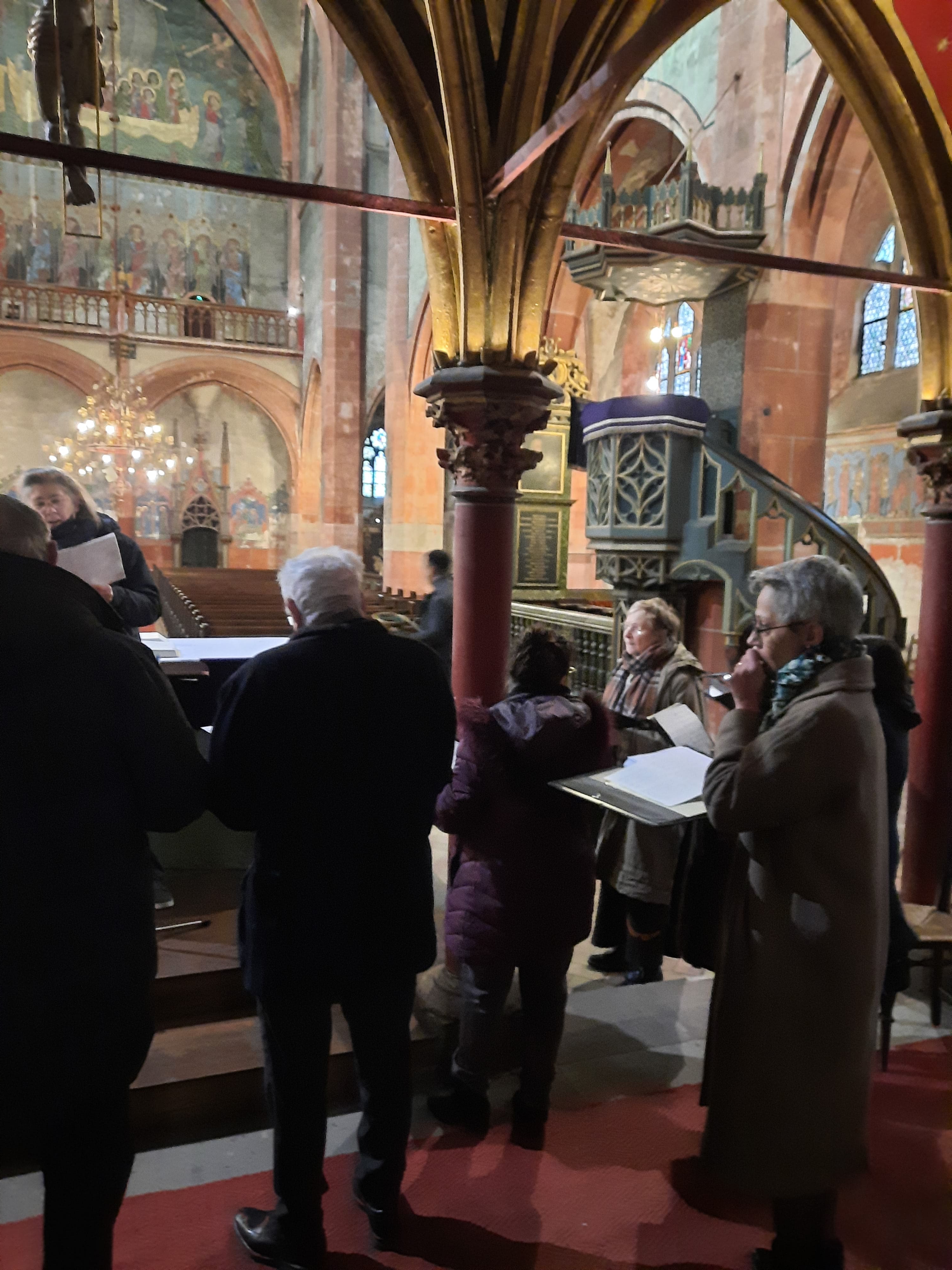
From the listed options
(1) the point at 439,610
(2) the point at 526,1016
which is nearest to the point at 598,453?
(1) the point at 439,610

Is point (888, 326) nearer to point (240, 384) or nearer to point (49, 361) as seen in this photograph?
point (240, 384)

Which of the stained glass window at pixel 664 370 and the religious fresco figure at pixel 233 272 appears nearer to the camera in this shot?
the stained glass window at pixel 664 370

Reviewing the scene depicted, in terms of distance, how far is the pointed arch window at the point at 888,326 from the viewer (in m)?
12.5

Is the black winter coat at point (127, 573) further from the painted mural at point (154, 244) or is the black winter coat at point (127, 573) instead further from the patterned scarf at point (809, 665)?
the painted mural at point (154, 244)

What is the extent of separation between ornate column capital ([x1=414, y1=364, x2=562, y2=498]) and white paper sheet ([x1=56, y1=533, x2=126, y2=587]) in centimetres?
138

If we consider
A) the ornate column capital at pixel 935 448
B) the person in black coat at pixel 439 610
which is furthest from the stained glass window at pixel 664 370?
the ornate column capital at pixel 935 448

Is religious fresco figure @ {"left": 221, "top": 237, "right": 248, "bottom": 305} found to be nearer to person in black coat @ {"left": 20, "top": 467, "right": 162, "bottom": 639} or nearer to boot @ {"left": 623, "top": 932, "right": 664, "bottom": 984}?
person in black coat @ {"left": 20, "top": 467, "right": 162, "bottom": 639}

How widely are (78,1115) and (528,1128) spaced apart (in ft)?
4.94

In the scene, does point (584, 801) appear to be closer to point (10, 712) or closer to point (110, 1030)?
point (110, 1030)

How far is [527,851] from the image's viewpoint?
263 centimetres

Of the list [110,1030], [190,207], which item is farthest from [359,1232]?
[190,207]

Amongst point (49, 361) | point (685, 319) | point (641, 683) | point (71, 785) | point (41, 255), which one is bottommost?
point (641, 683)

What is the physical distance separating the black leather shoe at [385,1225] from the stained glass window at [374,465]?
22116 millimetres

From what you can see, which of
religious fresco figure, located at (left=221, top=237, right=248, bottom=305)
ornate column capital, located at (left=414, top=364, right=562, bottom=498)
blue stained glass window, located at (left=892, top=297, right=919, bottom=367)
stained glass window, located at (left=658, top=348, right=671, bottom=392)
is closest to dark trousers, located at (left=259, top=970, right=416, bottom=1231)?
ornate column capital, located at (left=414, top=364, right=562, bottom=498)
